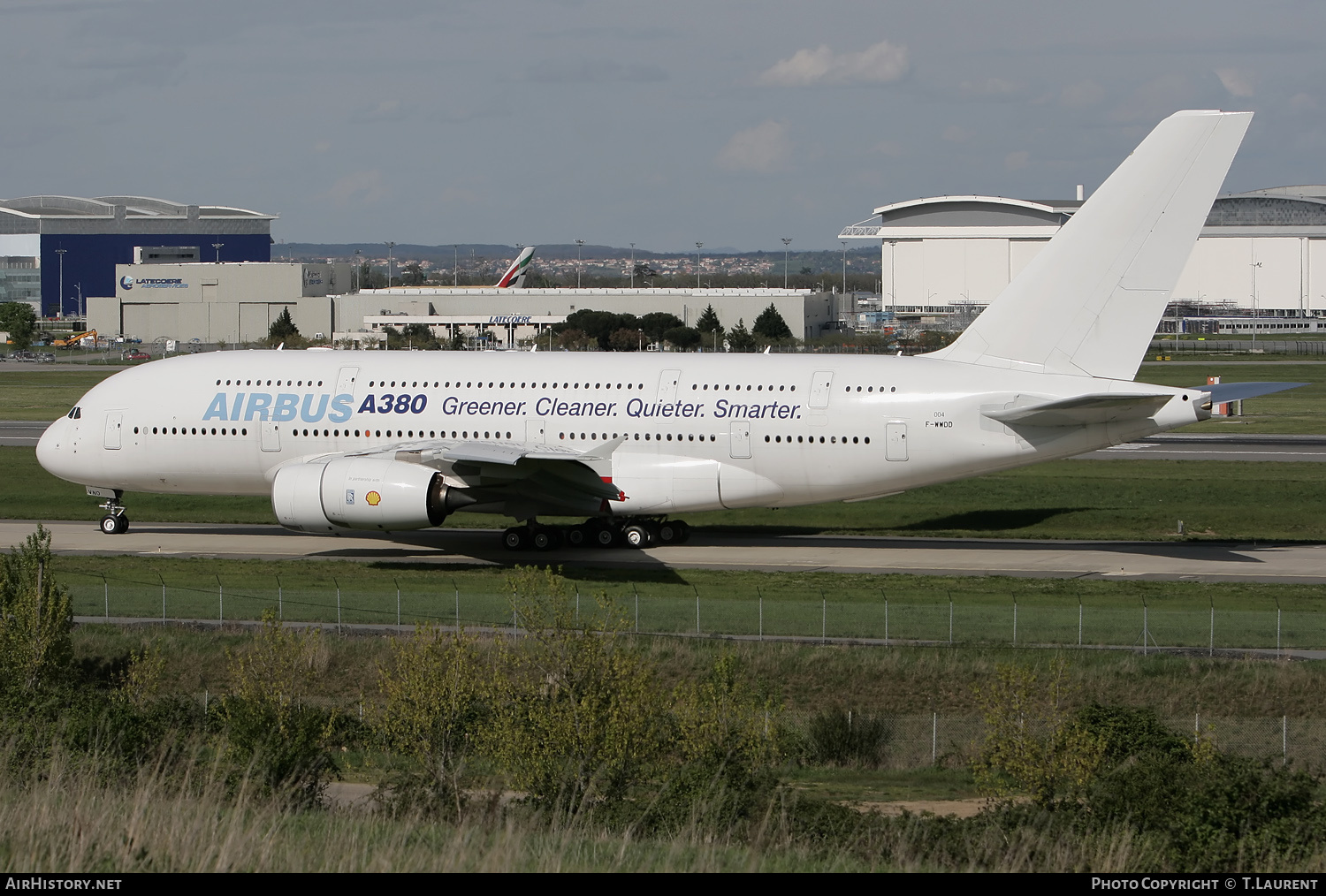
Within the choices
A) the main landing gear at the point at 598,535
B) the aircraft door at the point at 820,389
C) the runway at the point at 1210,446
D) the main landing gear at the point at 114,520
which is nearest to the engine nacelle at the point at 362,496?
the main landing gear at the point at 598,535

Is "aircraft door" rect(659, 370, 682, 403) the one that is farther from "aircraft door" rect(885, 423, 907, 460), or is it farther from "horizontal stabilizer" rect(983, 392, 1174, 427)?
"horizontal stabilizer" rect(983, 392, 1174, 427)

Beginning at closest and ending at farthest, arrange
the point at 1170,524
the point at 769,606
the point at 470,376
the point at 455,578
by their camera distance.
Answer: the point at 769,606
the point at 455,578
the point at 470,376
the point at 1170,524

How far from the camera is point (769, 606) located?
3438cm

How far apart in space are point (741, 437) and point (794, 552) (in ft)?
14.4

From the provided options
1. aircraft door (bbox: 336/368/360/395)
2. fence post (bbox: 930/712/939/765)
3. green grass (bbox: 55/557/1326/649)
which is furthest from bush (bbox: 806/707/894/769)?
aircraft door (bbox: 336/368/360/395)

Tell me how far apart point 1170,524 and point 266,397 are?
3006 centimetres

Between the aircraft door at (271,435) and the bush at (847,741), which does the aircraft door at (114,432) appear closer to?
the aircraft door at (271,435)

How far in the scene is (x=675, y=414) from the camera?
41.6 m

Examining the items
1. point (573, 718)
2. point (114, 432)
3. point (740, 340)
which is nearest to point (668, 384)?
point (114, 432)

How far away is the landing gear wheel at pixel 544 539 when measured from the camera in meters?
43.2

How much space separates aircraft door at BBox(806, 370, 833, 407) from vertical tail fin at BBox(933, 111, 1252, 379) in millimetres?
4700

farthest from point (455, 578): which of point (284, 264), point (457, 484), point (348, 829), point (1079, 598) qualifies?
point (284, 264)

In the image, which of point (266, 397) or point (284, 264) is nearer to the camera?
point (266, 397)

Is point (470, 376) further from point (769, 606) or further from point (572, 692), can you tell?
point (572, 692)
